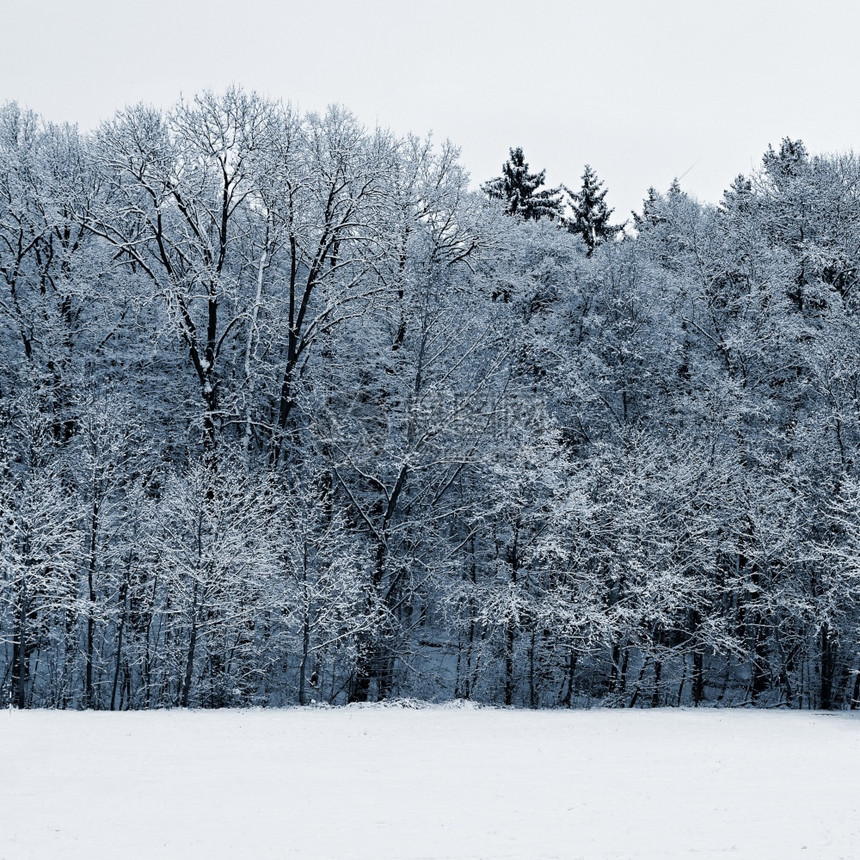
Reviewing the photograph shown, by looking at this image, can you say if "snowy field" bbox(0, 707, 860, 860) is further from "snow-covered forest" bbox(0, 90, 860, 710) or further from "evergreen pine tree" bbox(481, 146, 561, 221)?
"evergreen pine tree" bbox(481, 146, 561, 221)

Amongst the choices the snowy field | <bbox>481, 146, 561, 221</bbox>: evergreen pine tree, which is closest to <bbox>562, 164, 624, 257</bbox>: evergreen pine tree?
<bbox>481, 146, 561, 221</bbox>: evergreen pine tree

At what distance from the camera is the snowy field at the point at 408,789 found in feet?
33.6

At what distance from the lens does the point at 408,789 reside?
12.9 meters

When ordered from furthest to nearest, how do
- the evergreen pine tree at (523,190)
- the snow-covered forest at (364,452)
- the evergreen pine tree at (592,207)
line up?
the evergreen pine tree at (592,207) → the evergreen pine tree at (523,190) → the snow-covered forest at (364,452)

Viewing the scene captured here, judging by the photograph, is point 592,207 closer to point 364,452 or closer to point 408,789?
point 364,452

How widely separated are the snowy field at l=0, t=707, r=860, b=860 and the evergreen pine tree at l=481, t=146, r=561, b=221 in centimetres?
3781

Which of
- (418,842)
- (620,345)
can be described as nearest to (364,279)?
(620,345)

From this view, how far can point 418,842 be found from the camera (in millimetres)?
10289

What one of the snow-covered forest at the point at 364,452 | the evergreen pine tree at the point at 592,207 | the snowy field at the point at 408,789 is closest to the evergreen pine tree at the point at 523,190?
the evergreen pine tree at the point at 592,207

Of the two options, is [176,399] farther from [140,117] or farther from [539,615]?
[539,615]

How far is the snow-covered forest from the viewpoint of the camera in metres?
24.1

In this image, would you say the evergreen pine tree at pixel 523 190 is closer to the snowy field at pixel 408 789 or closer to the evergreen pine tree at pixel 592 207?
the evergreen pine tree at pixel 592 207

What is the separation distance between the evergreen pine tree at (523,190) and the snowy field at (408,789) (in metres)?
37.8

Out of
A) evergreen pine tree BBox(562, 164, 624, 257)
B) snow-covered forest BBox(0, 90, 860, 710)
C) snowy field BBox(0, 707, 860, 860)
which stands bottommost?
snowy field BBox(0, 707, 860, 860)
